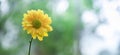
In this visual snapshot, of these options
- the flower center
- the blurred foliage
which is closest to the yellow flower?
the flower center

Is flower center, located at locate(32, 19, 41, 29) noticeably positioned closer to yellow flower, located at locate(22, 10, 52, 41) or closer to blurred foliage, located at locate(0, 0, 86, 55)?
yellow flower, located at locate(22, 10, 52, 41)

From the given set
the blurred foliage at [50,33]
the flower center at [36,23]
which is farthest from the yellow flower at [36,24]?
the blurred foliage at [50,33]

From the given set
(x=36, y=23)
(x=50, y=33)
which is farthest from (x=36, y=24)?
(x=50, y=33)

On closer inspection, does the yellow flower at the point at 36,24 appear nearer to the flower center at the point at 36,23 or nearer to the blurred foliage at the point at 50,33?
the flower center at the point at 36,23

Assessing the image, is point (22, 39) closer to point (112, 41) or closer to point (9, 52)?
point (9, 52)

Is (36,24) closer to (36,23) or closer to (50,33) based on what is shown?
(36,23)

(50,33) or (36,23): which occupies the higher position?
(50,33)

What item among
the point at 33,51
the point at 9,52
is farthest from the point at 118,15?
the point at 9,52
